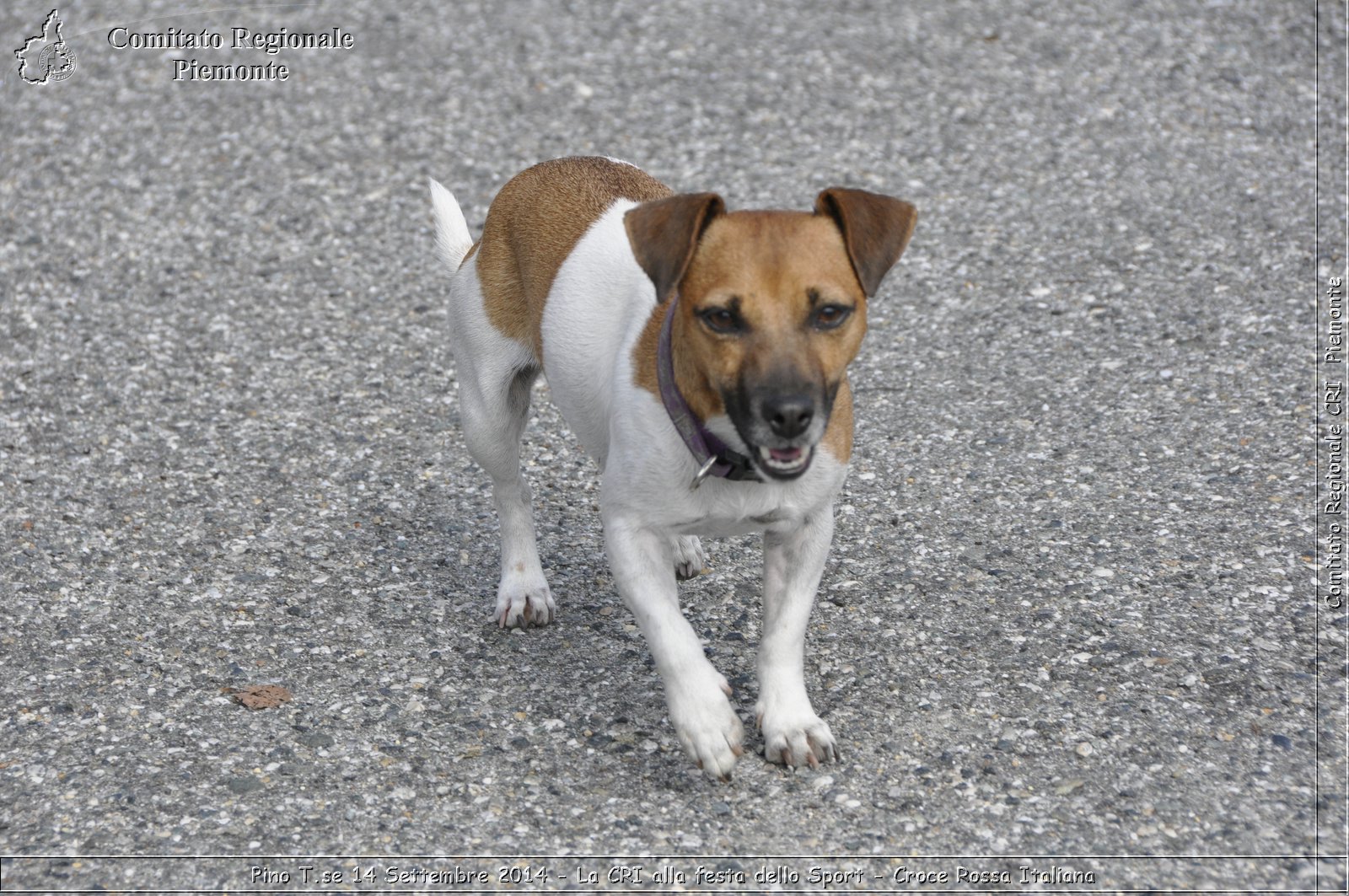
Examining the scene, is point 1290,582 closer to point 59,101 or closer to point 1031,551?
point 1031,551

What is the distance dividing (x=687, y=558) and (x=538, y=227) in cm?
131

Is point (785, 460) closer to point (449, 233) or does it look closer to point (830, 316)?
point (830, 316)

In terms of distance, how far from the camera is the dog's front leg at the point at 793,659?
13.4 feet

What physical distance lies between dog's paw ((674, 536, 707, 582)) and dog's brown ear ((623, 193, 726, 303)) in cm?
159

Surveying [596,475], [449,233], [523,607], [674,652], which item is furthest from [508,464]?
[674,652]

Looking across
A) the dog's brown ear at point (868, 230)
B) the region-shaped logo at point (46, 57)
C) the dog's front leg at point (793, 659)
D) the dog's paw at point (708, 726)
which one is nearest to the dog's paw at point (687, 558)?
the dog's front leg at point (793, 659)

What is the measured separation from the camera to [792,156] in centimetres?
853

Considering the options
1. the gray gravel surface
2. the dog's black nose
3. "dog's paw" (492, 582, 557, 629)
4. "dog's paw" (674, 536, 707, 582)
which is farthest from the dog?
"dog's paw" (674, 536, 707, 582)

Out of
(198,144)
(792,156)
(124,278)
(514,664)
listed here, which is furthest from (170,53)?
(514,664)

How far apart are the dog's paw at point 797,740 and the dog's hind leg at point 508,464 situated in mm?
1170

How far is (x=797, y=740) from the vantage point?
160 inches

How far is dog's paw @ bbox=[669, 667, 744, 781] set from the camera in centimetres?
389

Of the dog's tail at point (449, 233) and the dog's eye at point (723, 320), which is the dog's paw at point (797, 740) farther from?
the dog's tail at point (449, 233)

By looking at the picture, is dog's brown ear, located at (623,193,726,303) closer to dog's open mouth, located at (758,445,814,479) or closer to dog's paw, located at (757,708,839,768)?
dog's open mouth, located at (758,445,814,479)
